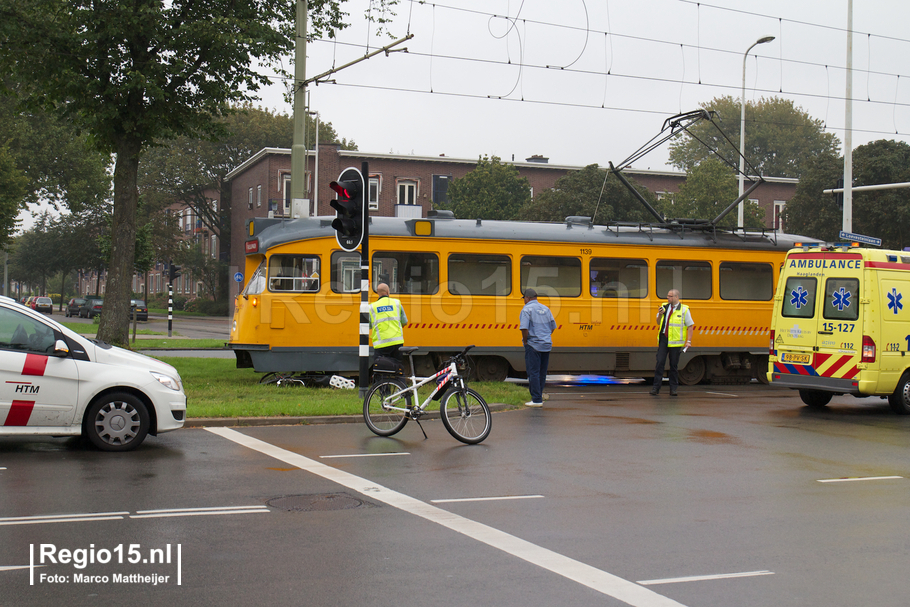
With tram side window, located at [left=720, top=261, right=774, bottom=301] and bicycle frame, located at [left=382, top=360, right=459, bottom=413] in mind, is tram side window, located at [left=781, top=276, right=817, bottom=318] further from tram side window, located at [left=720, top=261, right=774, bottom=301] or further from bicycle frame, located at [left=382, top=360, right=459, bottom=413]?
bicycle frame, located at [left=382, top=360, right=459, bottom=413]

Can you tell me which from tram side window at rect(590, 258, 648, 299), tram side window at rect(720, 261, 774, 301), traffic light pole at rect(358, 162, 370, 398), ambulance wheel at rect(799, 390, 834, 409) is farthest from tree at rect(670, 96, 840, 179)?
traffic light pole at rect(358, 162, 370, 398)

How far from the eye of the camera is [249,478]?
7.89 metres

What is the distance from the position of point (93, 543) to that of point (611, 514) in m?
3.65

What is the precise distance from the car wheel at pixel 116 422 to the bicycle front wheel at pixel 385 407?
8.41ft

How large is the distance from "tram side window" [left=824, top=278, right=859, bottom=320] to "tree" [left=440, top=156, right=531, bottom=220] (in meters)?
37.2

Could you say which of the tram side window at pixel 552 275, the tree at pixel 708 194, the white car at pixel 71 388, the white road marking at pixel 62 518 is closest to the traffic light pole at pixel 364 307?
the white car at pixel 71 388

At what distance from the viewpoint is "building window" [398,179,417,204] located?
192ft

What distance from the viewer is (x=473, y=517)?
6598 millimetres

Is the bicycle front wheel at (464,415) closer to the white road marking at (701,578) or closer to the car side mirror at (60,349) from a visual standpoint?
the car side mirror at (60,349)

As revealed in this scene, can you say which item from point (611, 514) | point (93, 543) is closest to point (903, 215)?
point (611, 514)

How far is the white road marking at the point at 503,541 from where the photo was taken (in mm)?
4859

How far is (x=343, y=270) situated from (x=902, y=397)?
940cm

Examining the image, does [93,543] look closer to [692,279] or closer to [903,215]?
[692,279]

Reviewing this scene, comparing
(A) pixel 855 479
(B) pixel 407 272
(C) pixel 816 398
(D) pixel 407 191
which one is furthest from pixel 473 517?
(D) pixel 407 191
